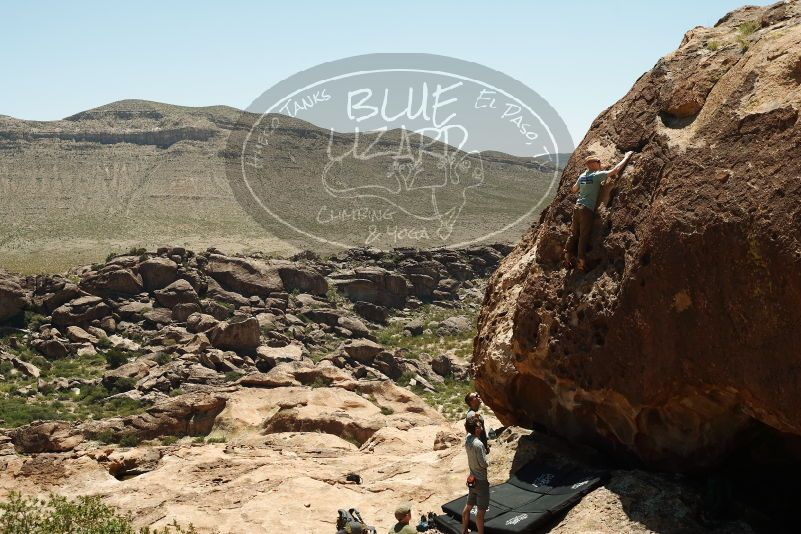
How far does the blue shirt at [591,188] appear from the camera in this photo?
868cm

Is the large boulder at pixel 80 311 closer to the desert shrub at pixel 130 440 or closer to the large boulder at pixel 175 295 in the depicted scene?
the large boulder at pixel 175 295

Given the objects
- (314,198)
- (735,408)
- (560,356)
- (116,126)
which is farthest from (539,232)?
(116,126)

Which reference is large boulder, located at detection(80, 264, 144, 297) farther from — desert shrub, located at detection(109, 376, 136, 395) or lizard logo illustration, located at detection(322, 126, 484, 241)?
lizard logo illustration, located at detection(322, 126, 484, 241)

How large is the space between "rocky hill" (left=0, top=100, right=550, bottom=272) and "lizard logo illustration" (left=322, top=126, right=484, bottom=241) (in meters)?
2.27

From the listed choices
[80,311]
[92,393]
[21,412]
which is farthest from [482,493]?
[80,311]

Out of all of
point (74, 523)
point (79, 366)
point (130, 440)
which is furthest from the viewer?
point (79, 366)

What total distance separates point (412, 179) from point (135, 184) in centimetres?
3197

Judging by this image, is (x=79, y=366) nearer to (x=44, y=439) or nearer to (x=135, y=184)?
(x=44, y=439)

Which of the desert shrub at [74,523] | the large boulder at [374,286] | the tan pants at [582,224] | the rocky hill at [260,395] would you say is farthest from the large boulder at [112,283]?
the tan pants at [582,224]

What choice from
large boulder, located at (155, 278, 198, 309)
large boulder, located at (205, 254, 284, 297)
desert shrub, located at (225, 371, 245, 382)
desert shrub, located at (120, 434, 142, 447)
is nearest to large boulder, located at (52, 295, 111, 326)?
large boulder, located at (155, 278, 198, 309)

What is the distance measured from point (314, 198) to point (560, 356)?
64.4m

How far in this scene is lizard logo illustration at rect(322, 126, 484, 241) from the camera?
223 feet

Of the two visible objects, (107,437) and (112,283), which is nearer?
(107,437)

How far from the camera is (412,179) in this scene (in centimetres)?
7444
